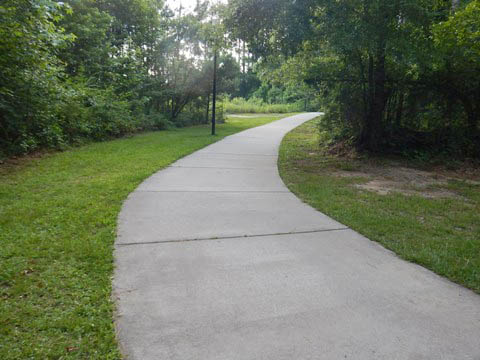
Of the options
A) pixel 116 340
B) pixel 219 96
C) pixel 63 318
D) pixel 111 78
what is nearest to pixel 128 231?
pixel 63 318

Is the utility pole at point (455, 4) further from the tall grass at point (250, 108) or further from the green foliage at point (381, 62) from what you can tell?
the tall grass at point (250, 108)

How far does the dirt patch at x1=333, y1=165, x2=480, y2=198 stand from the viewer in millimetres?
6352

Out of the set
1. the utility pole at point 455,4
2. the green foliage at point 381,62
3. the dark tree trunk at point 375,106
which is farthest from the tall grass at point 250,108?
the utility pole at point 455,4

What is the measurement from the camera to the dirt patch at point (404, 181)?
635 centimetres

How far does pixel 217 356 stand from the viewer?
1872 mm

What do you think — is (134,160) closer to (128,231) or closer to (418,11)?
(128,231)

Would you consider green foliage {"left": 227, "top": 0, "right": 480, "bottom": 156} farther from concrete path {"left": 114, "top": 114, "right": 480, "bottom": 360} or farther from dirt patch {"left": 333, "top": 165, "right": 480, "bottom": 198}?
concrete path {"left": 114, "top": 114, "right": 480, "bottom": 360}

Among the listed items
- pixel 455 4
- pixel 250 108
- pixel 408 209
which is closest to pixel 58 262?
pixel 408 209

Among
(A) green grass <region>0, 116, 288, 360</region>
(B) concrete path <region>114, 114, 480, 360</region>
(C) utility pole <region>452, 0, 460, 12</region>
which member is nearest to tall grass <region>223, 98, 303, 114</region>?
(C) utility pole <region>452, 0, 460, 12</region>

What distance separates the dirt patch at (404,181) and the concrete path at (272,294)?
2850 millimetres

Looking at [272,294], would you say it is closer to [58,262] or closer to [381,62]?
[58,262]

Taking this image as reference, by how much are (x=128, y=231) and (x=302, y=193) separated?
3.23m

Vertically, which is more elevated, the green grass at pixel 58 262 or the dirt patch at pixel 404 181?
the green grass at pixel 58 262

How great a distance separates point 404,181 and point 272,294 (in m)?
5.95
